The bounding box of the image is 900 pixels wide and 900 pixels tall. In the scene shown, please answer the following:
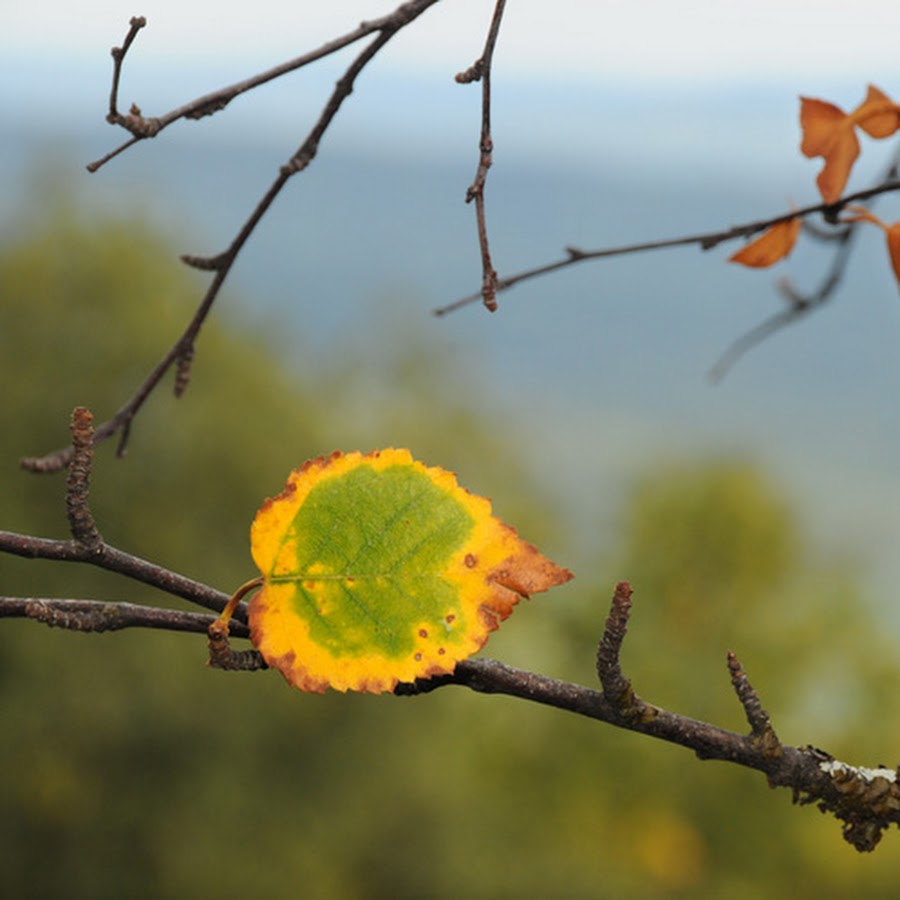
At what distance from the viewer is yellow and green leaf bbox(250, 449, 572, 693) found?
0.32 metres

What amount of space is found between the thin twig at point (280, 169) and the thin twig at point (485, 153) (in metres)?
0.03

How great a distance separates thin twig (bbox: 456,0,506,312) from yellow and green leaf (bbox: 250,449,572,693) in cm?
7

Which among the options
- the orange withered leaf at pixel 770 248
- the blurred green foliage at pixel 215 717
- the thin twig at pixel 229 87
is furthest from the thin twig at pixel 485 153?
the blurred green foliage at pixel 215 717

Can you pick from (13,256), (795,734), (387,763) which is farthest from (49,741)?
(795,734)

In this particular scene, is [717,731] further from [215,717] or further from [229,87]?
[215,717]

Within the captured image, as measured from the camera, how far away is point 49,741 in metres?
6.51

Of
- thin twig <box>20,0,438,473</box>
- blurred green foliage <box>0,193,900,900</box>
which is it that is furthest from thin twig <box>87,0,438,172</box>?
blurred green foliage <box>0,193,900,900</box>

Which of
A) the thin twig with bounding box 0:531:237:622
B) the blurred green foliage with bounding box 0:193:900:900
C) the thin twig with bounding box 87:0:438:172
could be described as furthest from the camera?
the blurred green foliage with bounding box 0:193:900:900

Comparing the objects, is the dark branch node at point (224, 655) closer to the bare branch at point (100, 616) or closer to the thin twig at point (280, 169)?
the bare branch at point (100, 616)

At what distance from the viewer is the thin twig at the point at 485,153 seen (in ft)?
1.21

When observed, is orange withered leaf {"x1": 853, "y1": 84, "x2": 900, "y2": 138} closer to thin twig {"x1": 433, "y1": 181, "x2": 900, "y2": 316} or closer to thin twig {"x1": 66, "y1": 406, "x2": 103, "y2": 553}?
thin twig {"x1": 433, "y1": 181, "x2": 900, "y2": 316}

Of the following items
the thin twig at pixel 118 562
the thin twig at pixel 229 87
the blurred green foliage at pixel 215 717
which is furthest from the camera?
the blurred green foliage at pixel 215 717

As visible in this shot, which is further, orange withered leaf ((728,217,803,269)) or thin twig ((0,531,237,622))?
orange withered leaf ((728,217,803,269))

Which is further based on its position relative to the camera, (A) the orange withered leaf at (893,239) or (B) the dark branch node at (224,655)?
(A) the orange withered leaf at (893,239)
